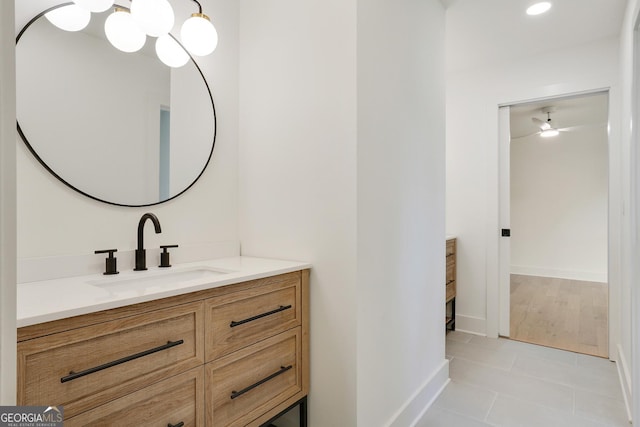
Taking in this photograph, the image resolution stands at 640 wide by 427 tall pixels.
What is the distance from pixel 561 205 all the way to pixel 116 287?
642cm

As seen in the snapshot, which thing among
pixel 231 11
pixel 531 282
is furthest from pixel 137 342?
pixel 531 282

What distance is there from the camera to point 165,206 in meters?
1.64

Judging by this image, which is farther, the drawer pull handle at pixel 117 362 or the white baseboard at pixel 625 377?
the white baseboard at pixel 625 377

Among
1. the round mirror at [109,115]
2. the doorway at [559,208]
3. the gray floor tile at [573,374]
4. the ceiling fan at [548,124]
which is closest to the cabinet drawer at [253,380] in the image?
the round mirror at [109,115]

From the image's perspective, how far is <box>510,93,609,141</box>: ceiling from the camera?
4.00 m

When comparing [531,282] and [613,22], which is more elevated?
[613,22]

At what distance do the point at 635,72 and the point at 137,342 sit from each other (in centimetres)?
249

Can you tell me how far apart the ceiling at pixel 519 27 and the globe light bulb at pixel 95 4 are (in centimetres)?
199

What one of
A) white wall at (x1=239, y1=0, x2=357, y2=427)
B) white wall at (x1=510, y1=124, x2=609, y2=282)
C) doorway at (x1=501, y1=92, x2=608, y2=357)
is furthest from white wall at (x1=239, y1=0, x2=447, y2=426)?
white wall at (x1=510, y1=124, x2=609, y2=282)

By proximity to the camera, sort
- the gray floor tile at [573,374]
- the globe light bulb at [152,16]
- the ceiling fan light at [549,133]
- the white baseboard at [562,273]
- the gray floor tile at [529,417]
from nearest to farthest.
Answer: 1. the globe light bulb at [152,16]
2. the gray floor tile at [529,417]
3. the gray floor tile at [573,374]
4. the ceiling fan light at [549,133]
5. the white baseboard at [562,273]

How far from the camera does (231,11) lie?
1919 mm

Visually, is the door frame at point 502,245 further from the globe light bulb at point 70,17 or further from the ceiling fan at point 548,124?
the globe light bulb at point 70,17

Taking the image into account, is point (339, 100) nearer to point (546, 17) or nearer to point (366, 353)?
point (366, 353)

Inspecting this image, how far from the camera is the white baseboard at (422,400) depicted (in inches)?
70.4
